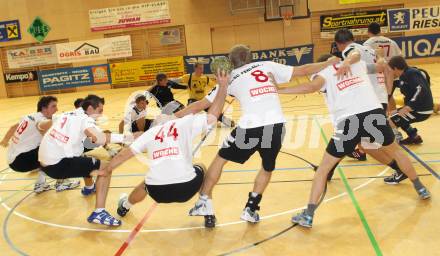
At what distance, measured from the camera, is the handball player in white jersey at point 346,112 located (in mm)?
4324

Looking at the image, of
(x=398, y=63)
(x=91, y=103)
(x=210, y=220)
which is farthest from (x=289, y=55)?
(x=210, y=220)

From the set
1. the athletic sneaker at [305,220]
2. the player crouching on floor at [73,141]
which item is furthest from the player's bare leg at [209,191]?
the player crouching on floor at [73,141]

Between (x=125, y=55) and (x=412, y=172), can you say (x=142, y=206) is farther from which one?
(x=125, y=55)

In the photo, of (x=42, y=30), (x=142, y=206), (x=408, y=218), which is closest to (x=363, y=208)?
(x=408, y=218)

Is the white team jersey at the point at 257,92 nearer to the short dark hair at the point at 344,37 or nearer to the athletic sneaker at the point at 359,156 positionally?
the short dark hair at the point at 344,37

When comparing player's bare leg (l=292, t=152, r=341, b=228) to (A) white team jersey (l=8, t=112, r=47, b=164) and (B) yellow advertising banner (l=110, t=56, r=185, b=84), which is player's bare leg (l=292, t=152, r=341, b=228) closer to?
(A) white team jersey (l=8, t=112, r=47, b=164)

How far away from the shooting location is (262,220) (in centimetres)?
472

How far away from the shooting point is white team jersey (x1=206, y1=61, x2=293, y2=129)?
4.38 meters

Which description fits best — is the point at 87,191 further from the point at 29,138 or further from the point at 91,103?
the point at 91,103

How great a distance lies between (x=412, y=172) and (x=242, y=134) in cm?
207

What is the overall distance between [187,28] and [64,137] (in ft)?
60.5

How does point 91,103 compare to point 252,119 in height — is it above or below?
above

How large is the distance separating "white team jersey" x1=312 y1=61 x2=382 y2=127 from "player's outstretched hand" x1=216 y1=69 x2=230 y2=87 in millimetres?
1010

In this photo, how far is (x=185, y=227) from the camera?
15.5 feet
